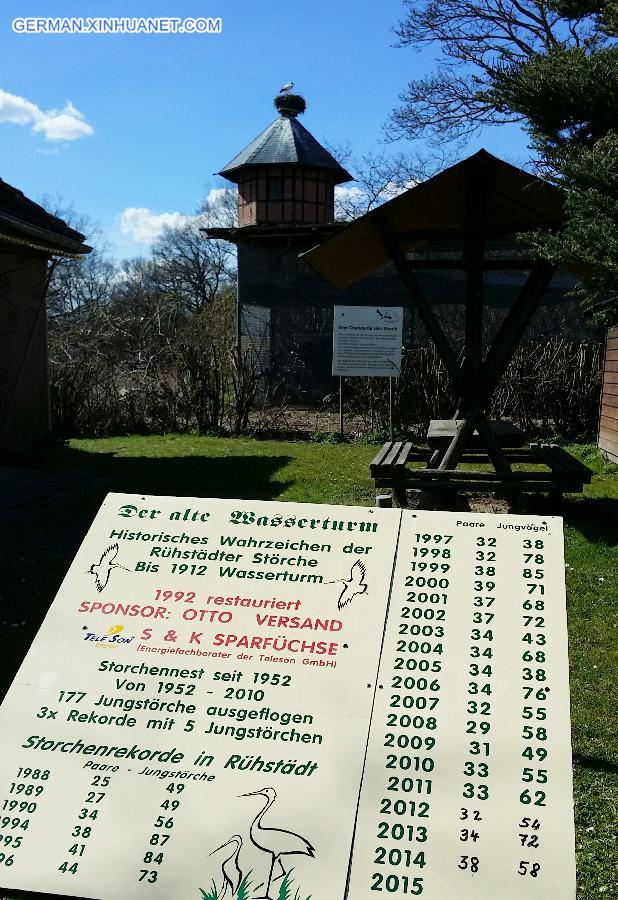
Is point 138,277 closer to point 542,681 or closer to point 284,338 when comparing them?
point 284,338

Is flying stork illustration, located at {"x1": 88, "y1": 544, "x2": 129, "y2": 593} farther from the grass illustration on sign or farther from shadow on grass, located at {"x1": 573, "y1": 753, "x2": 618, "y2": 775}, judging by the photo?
shadow on grass, located at {"x1": 573, "y1": 753, "x2": 618, "y2": 775}

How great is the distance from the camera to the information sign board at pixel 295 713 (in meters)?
2.03

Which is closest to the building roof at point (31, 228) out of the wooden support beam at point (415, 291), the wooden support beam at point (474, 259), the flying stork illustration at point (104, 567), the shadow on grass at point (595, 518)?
the wooden support beam at point (415, 291)

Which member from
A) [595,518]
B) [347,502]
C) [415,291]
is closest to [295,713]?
[415,291]

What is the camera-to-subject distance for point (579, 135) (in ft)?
21.0

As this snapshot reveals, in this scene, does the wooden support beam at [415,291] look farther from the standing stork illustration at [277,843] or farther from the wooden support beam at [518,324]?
the standing stork illustration at [277,843]

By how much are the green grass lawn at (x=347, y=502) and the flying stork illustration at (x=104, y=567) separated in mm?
1858

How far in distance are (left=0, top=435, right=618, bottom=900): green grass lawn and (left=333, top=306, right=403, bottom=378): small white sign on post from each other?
1.29 meters

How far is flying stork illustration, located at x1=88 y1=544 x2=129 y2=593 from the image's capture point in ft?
8.57

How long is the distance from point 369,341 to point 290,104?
54.5 ft

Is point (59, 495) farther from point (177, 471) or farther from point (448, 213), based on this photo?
point (448, 213)

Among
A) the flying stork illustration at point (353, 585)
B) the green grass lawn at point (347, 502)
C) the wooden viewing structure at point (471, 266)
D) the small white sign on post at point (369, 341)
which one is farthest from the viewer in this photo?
the small white sign on post at point (369, 341)

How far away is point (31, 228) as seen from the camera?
29.7 feet

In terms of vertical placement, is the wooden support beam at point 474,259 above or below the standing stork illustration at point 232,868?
above
